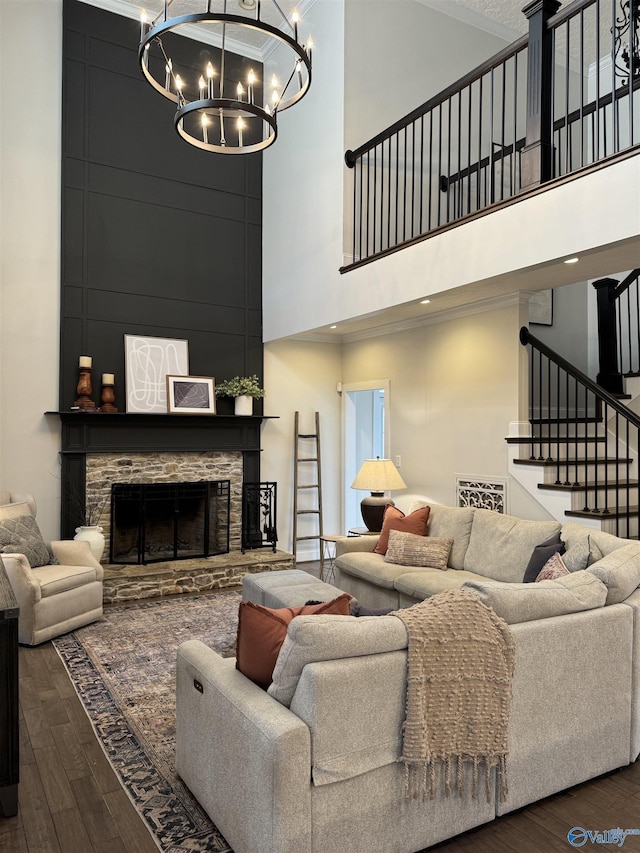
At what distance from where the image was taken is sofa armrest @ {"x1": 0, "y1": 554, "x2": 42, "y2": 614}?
4297 millimetres

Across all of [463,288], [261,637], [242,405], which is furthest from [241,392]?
[261,637]

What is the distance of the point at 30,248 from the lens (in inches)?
237

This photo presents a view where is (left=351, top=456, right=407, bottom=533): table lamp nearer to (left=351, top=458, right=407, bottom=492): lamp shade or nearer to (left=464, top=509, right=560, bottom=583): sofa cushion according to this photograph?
(left=351, top=458, right=407, bottom=492): lamp shade

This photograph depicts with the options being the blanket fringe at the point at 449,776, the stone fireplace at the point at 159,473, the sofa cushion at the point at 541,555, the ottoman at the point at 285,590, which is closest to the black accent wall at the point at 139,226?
the stone fireplace at the point at 159,473

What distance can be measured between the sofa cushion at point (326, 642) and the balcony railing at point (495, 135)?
270cm

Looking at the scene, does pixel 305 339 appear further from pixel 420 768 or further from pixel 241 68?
pixel 420 768

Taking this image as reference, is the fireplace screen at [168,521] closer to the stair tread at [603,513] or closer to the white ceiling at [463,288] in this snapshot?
the white ceiling at [463,288]

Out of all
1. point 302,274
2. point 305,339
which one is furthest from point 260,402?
point 302,274

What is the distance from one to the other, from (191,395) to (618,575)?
480cm

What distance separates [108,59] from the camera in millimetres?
6336

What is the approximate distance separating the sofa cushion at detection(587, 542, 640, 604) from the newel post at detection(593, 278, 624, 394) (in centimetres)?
348

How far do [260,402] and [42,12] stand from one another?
439cm

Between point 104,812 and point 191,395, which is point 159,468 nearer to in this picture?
point 191,395

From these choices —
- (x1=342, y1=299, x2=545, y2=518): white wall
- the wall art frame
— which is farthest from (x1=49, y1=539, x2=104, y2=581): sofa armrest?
(x1=342, y1=299, x2=545, y2=518): white wall
